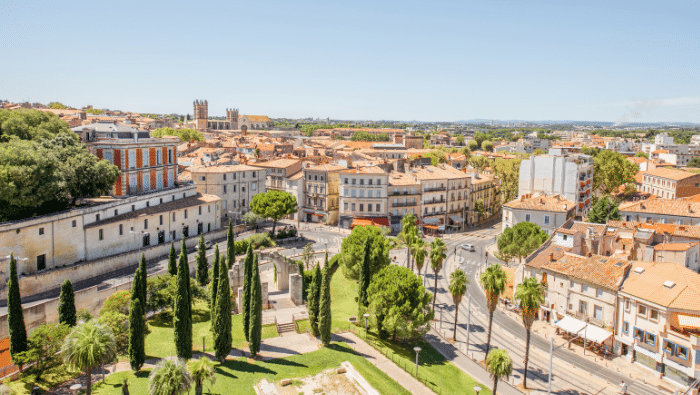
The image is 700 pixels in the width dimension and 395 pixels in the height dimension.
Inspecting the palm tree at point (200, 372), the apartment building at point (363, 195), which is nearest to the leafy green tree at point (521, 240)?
Result: the apartment building at point (363, 195)

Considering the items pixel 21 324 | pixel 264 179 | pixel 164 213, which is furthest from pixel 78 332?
pixel 264 179

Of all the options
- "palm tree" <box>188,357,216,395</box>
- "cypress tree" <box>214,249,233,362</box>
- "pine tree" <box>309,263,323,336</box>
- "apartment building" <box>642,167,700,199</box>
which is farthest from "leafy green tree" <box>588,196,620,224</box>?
"palm tree" <box>188,357,216,395</box>

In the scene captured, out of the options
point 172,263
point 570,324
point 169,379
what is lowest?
point 570,324

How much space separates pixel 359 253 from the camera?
5731cm

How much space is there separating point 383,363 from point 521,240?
31.9 metres

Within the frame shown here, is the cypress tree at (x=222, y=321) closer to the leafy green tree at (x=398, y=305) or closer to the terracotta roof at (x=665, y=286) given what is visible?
the leafy green tree at (x=398, y=305)

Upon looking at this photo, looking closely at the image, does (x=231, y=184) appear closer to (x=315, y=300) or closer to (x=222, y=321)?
(x=315, y=300)

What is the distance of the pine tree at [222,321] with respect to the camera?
3747 cm

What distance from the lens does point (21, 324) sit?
35.2m

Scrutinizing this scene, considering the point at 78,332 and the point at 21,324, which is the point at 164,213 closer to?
the point at 21,324

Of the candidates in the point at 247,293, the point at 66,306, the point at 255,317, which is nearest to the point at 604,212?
the point at 247,293

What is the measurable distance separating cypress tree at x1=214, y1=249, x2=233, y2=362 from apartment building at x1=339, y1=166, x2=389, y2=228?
53.2m

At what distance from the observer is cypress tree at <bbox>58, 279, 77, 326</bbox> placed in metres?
39.2

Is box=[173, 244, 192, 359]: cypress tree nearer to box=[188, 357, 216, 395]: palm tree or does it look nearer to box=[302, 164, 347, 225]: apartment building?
box=[188, 357, 216, 395]: palm tree
